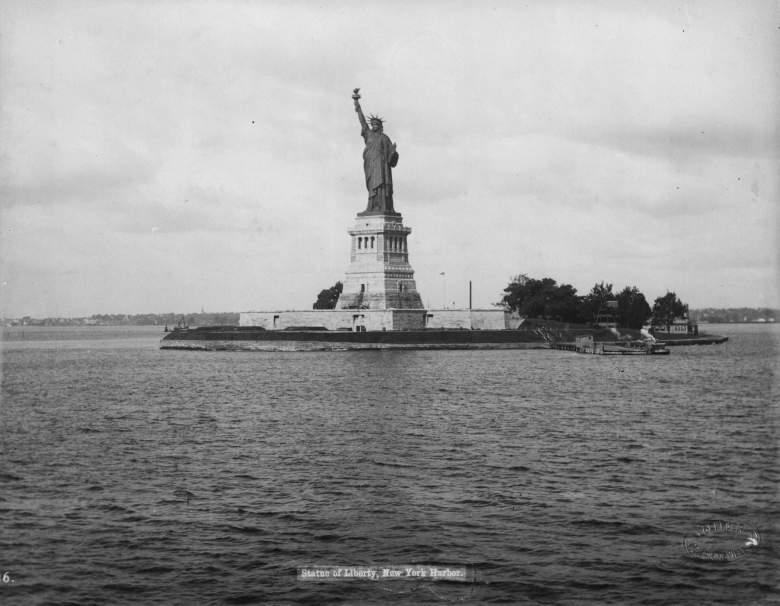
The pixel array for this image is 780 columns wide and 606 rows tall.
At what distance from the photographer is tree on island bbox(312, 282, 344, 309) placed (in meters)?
146

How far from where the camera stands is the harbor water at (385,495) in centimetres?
2223

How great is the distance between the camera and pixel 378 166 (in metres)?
116

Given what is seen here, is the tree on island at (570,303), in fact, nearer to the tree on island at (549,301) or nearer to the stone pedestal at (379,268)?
the tree on island at (549,301)

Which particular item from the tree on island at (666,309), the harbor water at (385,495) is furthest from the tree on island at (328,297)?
the harbor water at (385,495)

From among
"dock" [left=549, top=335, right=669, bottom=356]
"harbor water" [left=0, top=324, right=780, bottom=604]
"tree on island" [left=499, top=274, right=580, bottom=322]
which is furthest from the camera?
"tree on island" [left=499, top=274, right=580, bottom=322]

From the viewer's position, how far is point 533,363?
88125 millimetres

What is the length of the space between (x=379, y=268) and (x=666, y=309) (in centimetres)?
7738

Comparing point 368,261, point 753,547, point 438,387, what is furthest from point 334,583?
point 368,261

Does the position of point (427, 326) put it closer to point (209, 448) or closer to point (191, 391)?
point (191, 391)

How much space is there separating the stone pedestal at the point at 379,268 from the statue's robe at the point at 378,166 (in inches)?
69.8

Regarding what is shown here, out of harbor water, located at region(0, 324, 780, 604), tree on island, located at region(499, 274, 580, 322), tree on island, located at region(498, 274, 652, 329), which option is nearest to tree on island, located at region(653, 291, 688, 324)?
tree on island, located at region(498, 274, 652, 329)

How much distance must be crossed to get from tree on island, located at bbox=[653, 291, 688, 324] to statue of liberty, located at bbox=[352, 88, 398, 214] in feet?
241

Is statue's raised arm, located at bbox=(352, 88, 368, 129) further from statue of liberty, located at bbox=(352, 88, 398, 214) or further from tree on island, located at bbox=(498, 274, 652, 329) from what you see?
tree on island, located at bbox=(498, 274, 652, 329)

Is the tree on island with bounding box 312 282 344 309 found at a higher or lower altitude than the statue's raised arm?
lower
